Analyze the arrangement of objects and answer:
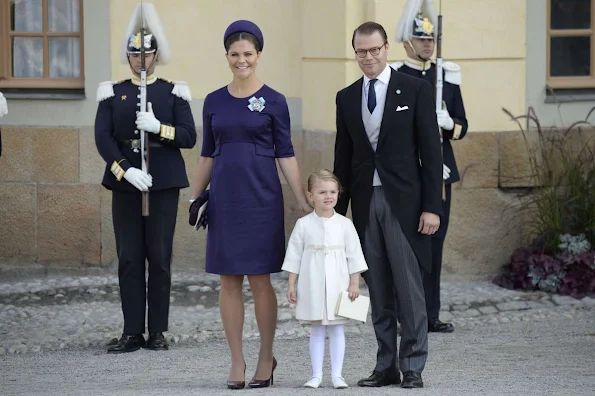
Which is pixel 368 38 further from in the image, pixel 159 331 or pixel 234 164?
pixel 159 331

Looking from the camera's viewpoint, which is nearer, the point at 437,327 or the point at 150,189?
the point at 150,189

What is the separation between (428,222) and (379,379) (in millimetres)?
852

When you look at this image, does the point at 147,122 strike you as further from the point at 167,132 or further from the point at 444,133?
the point at 444,133

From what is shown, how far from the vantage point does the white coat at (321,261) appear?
252 inches

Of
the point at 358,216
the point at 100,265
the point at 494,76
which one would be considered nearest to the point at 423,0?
the point at 494,76

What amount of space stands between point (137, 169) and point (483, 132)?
3.19 m

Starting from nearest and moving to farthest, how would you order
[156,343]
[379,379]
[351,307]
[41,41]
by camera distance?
[351,307]
[379,379]
[156,343]
[41,41]

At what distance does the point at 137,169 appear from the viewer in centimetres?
788

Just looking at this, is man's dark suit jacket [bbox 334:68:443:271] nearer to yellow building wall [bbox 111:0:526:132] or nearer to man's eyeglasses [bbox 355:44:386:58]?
man's eyeglasses [bbox 355:44:386:58]

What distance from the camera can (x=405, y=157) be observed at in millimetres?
6488

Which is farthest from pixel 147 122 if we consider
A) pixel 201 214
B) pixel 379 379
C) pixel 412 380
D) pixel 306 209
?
pixel 412 380

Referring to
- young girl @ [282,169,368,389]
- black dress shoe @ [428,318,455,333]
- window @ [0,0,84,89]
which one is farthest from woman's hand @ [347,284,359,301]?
window @ [0,0,84,89]

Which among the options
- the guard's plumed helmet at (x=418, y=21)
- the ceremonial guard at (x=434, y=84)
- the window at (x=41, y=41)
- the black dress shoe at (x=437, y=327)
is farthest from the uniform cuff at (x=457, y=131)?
the window at (x=41, y=41)

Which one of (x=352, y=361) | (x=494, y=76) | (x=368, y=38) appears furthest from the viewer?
(x=494, y=76)
